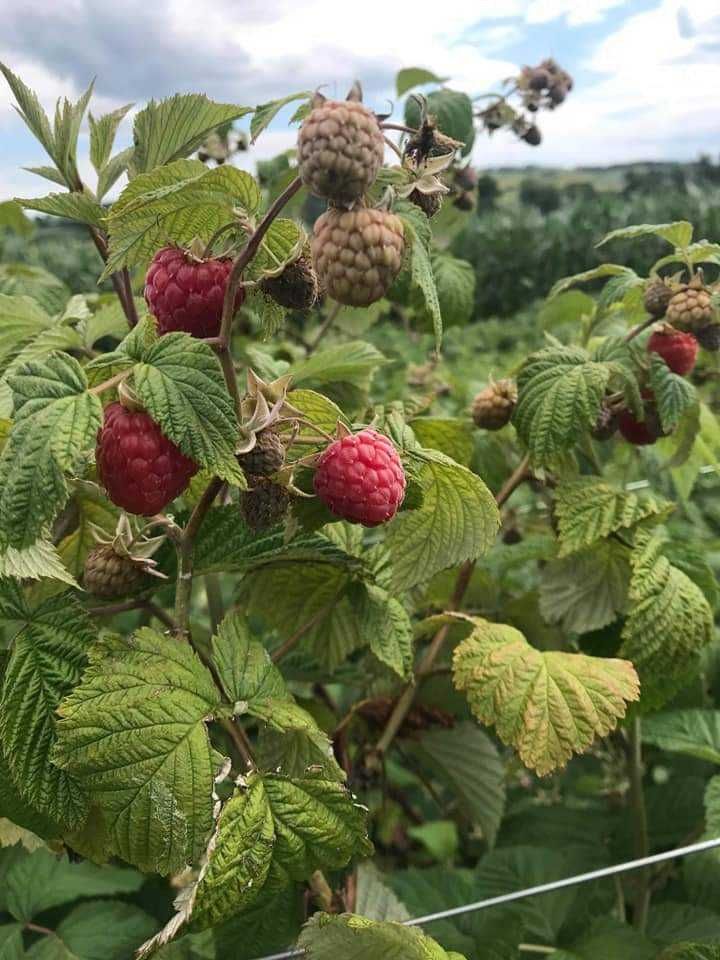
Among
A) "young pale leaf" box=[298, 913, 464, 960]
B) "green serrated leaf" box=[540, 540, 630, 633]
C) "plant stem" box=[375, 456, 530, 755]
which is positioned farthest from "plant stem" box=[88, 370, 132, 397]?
"green serrated leaf" box=[540, 540, 630, 633]

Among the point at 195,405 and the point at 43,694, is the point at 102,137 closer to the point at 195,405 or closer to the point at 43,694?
the point at 195,405


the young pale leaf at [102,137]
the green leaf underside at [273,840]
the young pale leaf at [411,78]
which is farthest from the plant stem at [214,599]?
the young pale leaf at [411,78]

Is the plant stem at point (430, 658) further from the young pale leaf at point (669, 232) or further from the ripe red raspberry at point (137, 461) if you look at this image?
the ripe red raspberry at point (137, 461)

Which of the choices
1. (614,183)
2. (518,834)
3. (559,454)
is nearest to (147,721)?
(559,454)

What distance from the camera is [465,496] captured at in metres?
0.84

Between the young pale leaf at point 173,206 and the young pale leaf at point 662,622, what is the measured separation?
2.04 feet

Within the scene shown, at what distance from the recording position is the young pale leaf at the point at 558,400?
1.00 metres

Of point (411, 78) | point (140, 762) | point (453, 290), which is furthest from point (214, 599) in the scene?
point (411, 78)

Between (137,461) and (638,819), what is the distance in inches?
37.2

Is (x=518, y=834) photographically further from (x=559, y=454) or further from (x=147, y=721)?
(x=147, y=721)

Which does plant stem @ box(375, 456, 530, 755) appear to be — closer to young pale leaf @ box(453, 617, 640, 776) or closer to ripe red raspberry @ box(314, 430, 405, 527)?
young pale leaf @ box(453, 617, 640, 776)

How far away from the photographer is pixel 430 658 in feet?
3.72

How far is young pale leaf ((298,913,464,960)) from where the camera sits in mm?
671

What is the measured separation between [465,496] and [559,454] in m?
0.25
